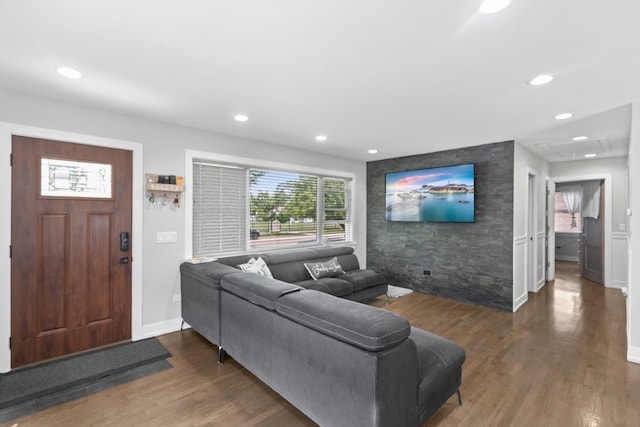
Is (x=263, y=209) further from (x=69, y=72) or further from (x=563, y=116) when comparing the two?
(x=563, y=116)

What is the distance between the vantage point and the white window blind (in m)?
3.96

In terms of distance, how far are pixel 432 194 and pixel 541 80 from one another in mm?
2868

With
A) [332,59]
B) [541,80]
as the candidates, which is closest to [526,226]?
[541,80]

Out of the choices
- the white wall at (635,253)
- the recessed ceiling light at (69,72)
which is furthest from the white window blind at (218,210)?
the white wall at (635,253)

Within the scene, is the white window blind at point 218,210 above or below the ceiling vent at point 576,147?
below

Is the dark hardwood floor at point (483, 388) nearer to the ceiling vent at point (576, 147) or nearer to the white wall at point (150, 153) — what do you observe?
the white wall at point (150, 153)

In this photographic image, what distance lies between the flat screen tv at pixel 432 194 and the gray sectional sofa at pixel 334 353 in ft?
10.1

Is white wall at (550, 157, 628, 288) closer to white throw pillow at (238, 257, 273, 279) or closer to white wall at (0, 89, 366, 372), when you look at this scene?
white throw pillow at (238, 257, 273, 279)

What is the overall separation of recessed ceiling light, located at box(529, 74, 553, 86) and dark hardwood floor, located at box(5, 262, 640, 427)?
250cm

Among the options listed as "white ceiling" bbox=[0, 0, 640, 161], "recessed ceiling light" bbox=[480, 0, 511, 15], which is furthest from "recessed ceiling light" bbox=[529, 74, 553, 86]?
"recessed ceiling light" bbox=[480, 0, 511, 15]

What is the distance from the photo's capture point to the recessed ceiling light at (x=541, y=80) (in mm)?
2341

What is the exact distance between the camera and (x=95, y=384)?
8.31 feet

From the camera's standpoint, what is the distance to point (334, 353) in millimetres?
1677

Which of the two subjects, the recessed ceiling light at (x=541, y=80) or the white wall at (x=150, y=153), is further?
the white wall at (x=150, y=153)
